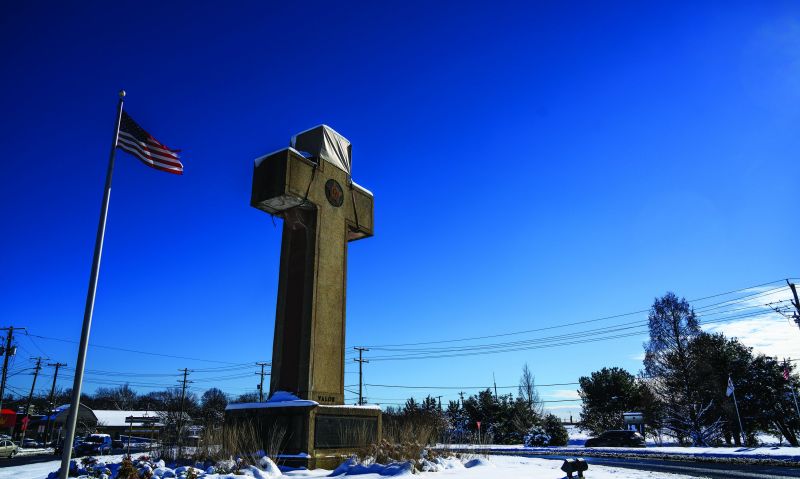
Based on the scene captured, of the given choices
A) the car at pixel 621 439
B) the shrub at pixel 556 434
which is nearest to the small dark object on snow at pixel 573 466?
the car at pixel 621 439

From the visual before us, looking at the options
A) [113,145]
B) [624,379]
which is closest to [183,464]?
[113,145]

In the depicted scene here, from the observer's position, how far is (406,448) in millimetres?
12258

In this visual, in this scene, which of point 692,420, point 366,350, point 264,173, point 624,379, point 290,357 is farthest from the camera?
point 366,350

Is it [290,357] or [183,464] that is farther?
[290,357]

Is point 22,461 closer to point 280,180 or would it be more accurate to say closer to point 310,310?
point 310,310

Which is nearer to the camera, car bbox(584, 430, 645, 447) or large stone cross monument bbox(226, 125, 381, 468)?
large stone cross monument bbox(226, 125, 381, 468)

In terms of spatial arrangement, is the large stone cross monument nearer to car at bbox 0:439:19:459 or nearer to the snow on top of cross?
the snow on top of cross

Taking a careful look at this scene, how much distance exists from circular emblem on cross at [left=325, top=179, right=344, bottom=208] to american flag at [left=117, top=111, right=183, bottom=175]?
6222mm

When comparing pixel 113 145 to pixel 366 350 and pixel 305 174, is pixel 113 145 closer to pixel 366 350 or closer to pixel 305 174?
pixel 305 174

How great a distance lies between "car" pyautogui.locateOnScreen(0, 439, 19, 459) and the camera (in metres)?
32.3

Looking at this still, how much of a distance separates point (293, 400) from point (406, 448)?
3.29 m

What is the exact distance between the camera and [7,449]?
32.6 metres

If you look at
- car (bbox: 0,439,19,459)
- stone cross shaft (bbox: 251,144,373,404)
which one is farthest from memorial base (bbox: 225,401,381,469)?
car (bbox: 0,439,19,459)

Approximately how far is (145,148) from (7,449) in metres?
34.9
